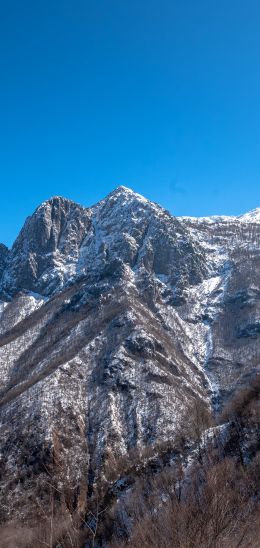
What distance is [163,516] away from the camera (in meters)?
29.9

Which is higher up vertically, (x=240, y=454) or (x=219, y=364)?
(x=219, y=364)

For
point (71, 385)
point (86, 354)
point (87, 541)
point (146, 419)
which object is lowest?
point (87, 541)

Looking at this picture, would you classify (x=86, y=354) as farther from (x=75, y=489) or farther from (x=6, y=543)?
(x=6, y=543)

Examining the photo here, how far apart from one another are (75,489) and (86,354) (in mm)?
64074

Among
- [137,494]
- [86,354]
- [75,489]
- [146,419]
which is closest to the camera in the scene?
[137,494]

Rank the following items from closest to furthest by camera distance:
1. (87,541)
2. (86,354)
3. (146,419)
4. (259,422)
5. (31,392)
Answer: (87,541), (259,422), (146,419), (31,392), (86,354)

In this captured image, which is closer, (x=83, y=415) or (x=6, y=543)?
(x=6, y=543)

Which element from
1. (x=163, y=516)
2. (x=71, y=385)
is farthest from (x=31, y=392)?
(x=163, y=516)

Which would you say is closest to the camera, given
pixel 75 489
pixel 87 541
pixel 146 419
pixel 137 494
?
pixel 87 541

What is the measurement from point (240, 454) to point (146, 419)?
74.5m

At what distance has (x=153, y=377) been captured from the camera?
150000mm

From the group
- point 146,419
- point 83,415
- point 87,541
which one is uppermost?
point 83,415

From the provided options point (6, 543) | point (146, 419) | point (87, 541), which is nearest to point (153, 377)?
point (146, 419)

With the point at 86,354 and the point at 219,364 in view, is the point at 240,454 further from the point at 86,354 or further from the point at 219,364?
the point at 219,364
